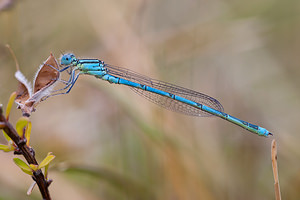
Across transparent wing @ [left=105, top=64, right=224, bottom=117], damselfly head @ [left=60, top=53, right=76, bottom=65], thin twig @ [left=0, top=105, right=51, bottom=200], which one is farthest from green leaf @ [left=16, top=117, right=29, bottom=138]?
transparent wing @ [left=105, top=64, right=224, bottom=117]

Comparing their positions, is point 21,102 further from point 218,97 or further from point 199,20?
point 199,20

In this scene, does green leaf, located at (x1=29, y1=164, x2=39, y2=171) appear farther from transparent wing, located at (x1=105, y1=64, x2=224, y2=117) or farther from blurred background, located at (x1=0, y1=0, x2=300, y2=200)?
transparent wing, located at (x1=105, y1=64, x2=224, y2=117)

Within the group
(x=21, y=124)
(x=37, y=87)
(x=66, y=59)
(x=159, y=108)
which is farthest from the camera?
(x=159, y=108)

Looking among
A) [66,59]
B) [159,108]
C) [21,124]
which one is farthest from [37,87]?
[159,108]

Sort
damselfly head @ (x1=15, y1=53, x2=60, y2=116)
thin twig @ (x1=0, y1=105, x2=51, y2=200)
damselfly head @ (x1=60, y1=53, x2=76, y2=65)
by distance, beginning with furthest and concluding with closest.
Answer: damselfly head @ (x1=60, y1=53, x2=76, y2=65)
damselfly head @ (x1=15, y1=53, x2=60, y2=116)
thin twig @ (x1=0, y1=105, x2=51, y2=200)

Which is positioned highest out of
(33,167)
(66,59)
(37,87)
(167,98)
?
(167,98)

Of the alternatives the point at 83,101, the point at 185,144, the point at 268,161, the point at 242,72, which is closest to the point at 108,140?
the point at 83,101

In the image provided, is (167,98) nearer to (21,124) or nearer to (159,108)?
(159,108)
